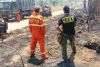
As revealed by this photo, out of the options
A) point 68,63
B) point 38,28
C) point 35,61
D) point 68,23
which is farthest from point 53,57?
point 68,23

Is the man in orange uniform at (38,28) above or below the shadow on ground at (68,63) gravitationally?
above

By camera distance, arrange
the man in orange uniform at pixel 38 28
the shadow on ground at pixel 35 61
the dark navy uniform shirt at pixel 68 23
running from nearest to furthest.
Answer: the dark navy uniform shirt at pixel 68 23
the shadow on ground at pixel 35 61
the man in orange uniform at pixel 38 28

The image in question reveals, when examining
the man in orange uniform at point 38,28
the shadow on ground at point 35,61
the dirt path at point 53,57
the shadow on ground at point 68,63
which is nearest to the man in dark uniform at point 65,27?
the shadow on ground at point 68,63

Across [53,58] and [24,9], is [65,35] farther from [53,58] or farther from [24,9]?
[24,9]

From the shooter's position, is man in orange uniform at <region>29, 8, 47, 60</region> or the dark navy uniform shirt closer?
the dark navy uniform shirt

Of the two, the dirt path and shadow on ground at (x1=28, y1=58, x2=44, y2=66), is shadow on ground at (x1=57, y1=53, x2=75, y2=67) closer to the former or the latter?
the dirt path

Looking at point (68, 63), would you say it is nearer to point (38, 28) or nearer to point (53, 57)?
point (53, 57)

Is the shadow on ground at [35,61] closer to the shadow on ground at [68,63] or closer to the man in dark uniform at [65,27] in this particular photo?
the shadow on ground at [68,63]

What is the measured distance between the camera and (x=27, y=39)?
58.7 feet

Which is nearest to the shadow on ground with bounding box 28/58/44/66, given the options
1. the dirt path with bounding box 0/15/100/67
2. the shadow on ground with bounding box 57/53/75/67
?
the dirt path with bounding box 0/15/100/67

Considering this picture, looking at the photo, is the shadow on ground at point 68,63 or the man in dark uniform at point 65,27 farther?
the man in dark uniform at point 65,27

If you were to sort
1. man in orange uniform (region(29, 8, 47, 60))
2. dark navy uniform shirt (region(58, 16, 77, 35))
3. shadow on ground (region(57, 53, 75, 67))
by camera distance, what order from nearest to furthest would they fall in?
shadow on ground (region(57, 53, 75, 67))
dark navy uniform shirt (region(58, 16, 77, 35))
man in orange uniform (region(29, 8, 47, 60))

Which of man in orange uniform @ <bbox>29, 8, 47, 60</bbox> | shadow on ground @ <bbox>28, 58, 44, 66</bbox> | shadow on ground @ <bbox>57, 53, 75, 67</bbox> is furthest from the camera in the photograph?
man in orange uniform @ <bbox>29, 8, 47, 60</bbox>

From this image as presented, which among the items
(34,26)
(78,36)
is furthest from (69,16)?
(78,36)
